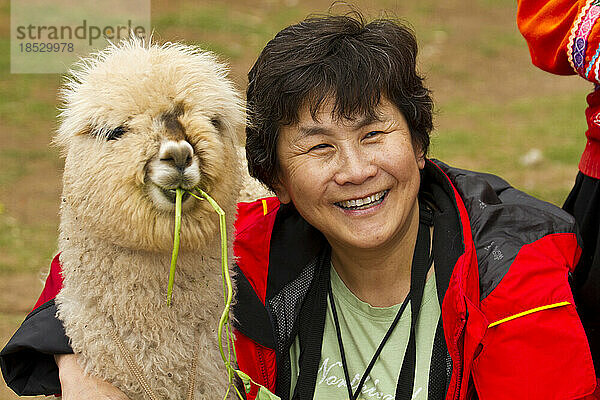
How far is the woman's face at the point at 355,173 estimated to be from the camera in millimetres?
2029

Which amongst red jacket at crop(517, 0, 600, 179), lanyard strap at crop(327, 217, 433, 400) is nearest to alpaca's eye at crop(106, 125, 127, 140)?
lanyard strap at crop(327, 217, 433, 400)

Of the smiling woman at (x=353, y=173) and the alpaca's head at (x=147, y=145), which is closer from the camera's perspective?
the alpaca's head at (x=147, y=145)

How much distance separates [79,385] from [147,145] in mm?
635

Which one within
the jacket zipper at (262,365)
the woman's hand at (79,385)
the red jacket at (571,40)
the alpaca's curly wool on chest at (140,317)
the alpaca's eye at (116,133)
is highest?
the red jacket at (571,40)

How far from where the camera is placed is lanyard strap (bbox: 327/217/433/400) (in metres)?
2.07

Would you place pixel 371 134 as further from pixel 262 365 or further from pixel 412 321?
pixel 262 365

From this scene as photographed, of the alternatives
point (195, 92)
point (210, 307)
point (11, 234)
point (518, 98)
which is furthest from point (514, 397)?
point (518, 98)

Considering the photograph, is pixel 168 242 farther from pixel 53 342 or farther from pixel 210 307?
pixel 53 342

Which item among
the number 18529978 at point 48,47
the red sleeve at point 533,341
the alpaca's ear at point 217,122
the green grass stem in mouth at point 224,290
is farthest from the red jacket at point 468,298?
the number 18529978 at point 48,47

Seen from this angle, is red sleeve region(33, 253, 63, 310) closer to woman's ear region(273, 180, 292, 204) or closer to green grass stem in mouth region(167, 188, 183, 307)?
green grass stem in mouth region(167, 188, 183, 307)

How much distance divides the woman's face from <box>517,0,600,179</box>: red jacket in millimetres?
509

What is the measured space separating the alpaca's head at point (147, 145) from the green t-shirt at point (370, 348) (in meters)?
A: 0.66

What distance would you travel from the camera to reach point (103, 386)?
5.89 feet

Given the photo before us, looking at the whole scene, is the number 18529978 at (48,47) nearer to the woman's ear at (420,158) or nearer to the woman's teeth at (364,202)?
the woman's ear at (420,158)
